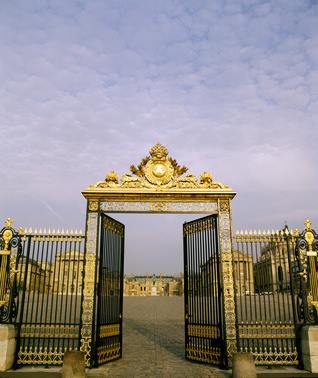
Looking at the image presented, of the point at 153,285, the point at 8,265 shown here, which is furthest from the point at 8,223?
the point at 153,285

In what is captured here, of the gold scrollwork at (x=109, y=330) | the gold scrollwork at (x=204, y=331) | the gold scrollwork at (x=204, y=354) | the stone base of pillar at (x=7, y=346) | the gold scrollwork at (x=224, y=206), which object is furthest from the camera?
the gold scrollwork at (x=224, y=206)

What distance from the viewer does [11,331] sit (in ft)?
26.8

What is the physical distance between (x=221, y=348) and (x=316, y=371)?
2093 millimetres

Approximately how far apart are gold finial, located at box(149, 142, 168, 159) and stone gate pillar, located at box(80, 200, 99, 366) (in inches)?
79.2

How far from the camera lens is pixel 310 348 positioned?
7957 mm

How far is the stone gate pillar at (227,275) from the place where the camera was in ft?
27.8

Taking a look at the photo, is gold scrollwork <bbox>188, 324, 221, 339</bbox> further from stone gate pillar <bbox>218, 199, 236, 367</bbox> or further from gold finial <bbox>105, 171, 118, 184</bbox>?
gold finial <bbox>105, 171, 118, 184</bbox>

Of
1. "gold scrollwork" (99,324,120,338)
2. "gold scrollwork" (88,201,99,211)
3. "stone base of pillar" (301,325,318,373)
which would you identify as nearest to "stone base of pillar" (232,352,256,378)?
"stone base of pillar" (301,325,318,373)

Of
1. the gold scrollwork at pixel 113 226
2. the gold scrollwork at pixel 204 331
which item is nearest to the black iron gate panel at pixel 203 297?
the gold scrollwork at pixel 204 331

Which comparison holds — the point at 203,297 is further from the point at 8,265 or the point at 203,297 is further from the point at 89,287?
the point at 8,265

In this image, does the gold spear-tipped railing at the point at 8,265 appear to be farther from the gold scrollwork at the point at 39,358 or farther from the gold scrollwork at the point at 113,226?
the gold scrollwork at the point at 113,226

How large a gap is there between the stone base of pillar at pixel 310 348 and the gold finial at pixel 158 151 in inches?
216

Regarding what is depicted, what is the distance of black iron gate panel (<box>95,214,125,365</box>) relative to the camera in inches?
341

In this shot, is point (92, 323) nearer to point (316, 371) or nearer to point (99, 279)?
point (99, 279)
